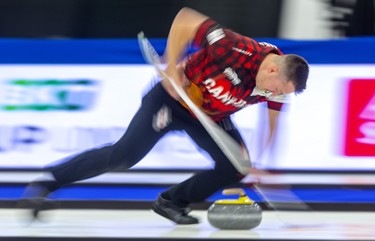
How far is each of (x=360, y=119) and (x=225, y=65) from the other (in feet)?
7.70

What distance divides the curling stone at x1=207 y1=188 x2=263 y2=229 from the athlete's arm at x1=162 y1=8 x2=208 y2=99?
0.74 m

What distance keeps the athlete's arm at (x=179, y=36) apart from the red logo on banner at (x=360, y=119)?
7.76 feet

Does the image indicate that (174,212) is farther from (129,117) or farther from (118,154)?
(129,117)

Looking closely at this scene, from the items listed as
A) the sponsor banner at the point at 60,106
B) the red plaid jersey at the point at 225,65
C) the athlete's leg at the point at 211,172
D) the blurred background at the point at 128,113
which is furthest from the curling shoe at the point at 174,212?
the sponsor banner at the point at 60,106

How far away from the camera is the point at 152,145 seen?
194 inches

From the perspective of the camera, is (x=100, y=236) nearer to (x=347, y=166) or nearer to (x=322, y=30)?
(x=347, y=166)

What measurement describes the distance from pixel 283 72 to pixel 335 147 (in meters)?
2.42

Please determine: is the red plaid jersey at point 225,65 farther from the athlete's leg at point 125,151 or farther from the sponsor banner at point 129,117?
the sponsor banner at point 129,117

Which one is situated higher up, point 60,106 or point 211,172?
point 60,106

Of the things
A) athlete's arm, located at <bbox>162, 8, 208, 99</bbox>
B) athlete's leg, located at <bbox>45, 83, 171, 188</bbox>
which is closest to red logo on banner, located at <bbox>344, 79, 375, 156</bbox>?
athlete's leg, located at <bbox>45, 83, 171, 188</bbox>

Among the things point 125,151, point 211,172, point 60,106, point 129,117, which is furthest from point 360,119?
point 125,151

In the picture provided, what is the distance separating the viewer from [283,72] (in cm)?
439

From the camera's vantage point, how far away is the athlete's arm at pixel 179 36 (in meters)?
4.58

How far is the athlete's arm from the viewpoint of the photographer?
4.58 metres
